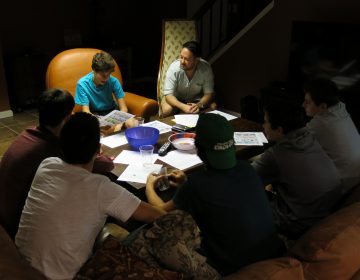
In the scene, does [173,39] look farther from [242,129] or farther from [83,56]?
[242,129]

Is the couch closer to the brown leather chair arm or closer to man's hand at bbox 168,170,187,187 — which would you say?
man's hand at bbox 168,170,187,187

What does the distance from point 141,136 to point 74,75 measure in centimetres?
134

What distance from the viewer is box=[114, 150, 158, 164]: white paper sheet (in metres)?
2.18

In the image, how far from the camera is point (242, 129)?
2.70 m

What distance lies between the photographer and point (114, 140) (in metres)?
2.47

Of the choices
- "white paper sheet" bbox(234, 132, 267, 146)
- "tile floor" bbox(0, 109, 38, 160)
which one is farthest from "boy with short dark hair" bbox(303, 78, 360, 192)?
"tile floor" bbox(0, 109, 38, 160)

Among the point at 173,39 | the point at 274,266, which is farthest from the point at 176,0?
the point at 274,266

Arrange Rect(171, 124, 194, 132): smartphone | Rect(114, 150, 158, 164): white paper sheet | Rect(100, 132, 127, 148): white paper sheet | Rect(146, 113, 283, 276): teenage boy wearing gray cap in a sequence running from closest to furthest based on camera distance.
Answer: Rect(146, 113, 283, 276): teenage boy wearing gray cap → Rect(114, 150, 158, 164): white paper sheet → Rect(100, 132, 127, 148): white paper sheet → Rect(171, 124, 194, 132): smartphone

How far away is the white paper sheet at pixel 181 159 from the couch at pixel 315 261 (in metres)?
0.95

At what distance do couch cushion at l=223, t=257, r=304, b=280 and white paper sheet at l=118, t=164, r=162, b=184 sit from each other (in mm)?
934

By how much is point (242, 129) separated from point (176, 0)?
372cm

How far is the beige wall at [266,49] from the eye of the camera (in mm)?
3654

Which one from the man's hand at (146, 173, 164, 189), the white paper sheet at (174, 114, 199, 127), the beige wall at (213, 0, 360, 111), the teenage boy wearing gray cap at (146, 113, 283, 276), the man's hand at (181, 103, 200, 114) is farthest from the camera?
the beige wall at (213, 0, 360, 111)

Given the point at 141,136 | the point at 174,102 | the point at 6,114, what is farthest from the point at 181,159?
the point at 6,114
